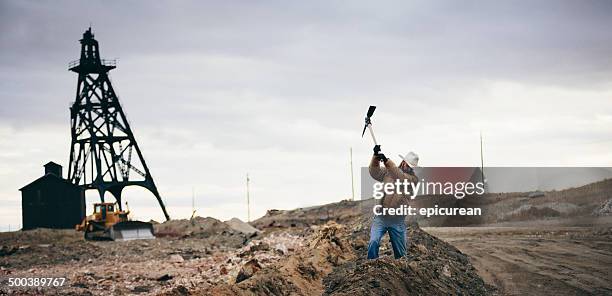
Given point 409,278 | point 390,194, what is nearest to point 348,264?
point 409,278

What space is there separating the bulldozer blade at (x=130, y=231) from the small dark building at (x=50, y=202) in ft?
35.6

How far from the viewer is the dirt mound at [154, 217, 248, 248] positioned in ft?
134

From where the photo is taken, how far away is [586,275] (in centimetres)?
1436

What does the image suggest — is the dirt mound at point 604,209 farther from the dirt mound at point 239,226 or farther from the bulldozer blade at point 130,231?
the bulldozer blade at point 130,231

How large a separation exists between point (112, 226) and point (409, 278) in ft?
100.0

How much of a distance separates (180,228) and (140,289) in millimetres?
32017

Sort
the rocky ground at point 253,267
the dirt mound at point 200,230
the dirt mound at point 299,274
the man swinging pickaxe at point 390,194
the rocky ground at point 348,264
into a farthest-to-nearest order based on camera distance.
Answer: the dirt mound at point 200,230 < the rocky ground at point 348,264 < the dirt mound at point 299,274 < the rocky ground at point 253,267 < the man swinging pickaxe at point 390,194

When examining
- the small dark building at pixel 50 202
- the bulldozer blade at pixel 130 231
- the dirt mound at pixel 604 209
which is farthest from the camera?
the small dark building at pixel 50 202

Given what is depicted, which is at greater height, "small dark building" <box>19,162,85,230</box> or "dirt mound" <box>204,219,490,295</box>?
"small dark building" <box>19,162,85,230</box>

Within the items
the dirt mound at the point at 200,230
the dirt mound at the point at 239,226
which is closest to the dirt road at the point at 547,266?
the dirt mound at the point at 200,230

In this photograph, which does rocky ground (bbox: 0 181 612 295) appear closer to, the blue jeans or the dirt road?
the dirt road

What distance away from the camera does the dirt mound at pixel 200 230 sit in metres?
40.9

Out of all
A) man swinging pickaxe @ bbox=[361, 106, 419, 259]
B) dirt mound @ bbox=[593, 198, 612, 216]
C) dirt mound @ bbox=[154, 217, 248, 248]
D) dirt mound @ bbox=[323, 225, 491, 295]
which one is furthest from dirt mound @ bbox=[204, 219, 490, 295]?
dirt mound @ bbox=[154, 217, 248, 248]

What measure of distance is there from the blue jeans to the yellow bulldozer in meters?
29.5
